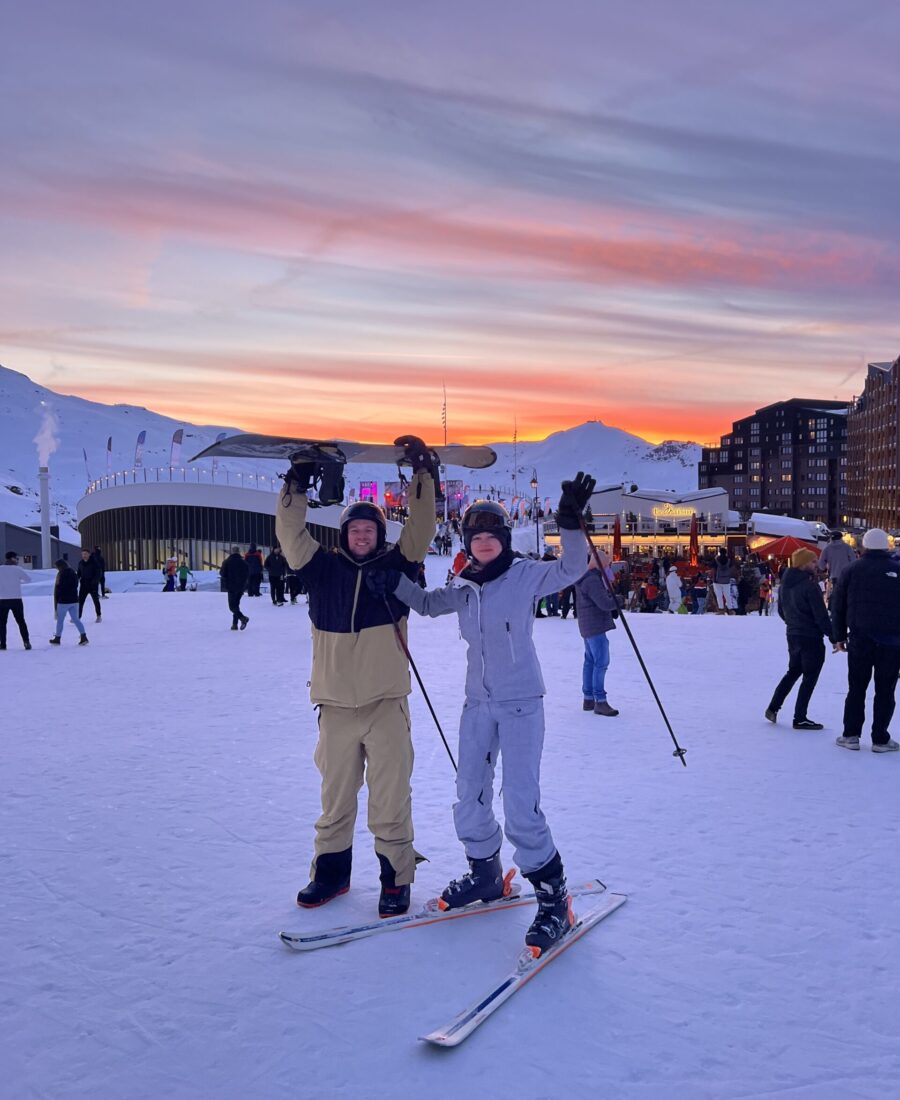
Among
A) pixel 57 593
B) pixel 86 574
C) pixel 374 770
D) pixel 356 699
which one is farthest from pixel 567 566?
pixel 86 574

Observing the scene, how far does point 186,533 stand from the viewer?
1928 inches

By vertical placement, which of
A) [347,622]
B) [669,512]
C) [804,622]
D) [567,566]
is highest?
[669,512]

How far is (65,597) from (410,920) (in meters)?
11.1

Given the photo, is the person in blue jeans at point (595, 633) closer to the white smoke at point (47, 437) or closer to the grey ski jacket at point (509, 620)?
the grey ski jacket at point (509, 620)

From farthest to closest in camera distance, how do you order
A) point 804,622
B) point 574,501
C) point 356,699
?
1. point 804,622
2. point 356,699
3. point 574,501

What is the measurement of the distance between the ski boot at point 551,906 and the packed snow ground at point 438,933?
0.38ft

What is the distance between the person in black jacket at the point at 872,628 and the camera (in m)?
5.97

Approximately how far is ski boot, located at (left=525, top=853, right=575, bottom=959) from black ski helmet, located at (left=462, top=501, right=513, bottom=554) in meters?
1.28

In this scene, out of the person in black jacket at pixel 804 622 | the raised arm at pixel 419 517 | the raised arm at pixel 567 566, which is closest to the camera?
the raised arm at pixel 567 566

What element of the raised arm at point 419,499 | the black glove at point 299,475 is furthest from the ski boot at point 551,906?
the black glove at point 299,475

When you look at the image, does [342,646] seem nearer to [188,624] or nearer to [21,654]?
[21,654]

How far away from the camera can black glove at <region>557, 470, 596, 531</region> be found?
3.35 meters

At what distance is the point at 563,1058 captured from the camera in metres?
2.57

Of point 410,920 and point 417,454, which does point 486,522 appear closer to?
point 417,454
